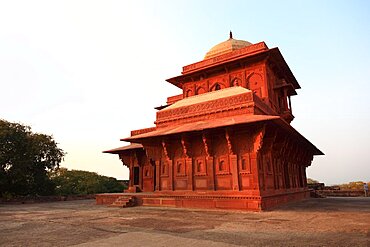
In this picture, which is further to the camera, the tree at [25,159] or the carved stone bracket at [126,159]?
the tree at [25,159]

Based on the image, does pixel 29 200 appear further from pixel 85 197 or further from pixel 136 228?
pixel 136 228

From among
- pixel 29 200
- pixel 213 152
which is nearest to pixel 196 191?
pixel 213 152

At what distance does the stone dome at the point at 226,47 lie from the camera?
70.1ft

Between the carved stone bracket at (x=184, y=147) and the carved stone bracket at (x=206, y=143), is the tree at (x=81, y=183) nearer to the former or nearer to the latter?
the carved stone bracket at (x=184, y=147)

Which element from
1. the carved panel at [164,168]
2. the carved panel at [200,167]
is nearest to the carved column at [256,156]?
the carved panel at [200,167]

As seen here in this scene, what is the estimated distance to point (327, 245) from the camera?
4723 millimetres

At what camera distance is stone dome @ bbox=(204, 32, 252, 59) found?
842 inches

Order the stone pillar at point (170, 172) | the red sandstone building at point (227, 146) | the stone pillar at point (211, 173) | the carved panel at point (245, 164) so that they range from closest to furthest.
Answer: the red sandstone building at point (227, 146)
the carved panel at point (245, 164)
the stone pillar at point (211, 173)
the stone pillar at point (170, 172)

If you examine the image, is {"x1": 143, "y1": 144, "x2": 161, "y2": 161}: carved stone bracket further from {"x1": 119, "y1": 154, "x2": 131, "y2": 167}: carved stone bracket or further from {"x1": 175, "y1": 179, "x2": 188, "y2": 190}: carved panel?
{"x1": 119, "y1": 154, "x2": 131, "y2": 167}: carved stone bracket

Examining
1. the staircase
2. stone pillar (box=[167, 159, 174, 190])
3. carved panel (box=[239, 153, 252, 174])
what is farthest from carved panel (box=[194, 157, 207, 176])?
the staircase

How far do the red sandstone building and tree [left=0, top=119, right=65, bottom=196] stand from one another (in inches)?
352

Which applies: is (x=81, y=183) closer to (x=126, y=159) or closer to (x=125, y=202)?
(x=126, y=159)

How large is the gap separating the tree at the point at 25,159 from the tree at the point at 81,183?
Result: 3.79m

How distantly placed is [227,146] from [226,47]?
37.6ft
